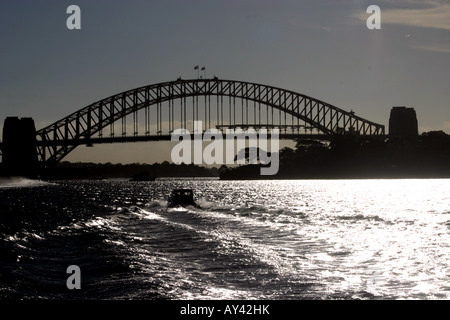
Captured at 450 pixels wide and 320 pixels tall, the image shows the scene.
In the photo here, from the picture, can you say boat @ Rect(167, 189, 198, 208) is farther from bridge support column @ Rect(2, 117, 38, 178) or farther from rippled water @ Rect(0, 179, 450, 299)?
bridge support column @ Rect(2, 117, 38, 178)

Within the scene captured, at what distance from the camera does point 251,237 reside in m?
36.4

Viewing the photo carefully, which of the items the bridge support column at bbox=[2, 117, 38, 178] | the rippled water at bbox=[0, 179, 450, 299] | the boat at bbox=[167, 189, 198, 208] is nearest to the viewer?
the rippled water at bbox=[0, 179, 450, 299]

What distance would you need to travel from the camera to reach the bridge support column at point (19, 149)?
543ft

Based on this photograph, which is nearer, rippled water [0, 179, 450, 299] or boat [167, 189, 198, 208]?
rippled water [0, 179, 450, 299]

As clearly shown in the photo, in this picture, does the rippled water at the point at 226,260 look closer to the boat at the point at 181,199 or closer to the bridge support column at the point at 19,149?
the boat at the point at 181,199

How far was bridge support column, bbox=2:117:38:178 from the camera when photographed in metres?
166

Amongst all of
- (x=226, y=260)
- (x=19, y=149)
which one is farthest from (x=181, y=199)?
(x=19, y=149)

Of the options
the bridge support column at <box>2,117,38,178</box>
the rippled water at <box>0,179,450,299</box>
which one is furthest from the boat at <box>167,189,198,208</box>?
the bridge support column at <box>2,117,38,178</box>

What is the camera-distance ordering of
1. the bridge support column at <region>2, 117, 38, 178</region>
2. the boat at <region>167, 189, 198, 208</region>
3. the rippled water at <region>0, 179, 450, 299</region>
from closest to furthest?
the rippled water at <region>0, 179, 450, 299</region> → the boat at <region>167, 189, 198, 208</region> → the bridge support column at <region>2, 117, 38, 178</region>

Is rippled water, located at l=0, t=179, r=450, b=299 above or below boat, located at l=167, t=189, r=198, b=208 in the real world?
above

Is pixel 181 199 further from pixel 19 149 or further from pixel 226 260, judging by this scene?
pixel 19 149

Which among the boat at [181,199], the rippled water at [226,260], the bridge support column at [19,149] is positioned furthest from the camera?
the bridge support column at [19,149]

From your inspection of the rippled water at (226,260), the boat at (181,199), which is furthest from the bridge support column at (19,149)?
the rippled water at (226,260)
